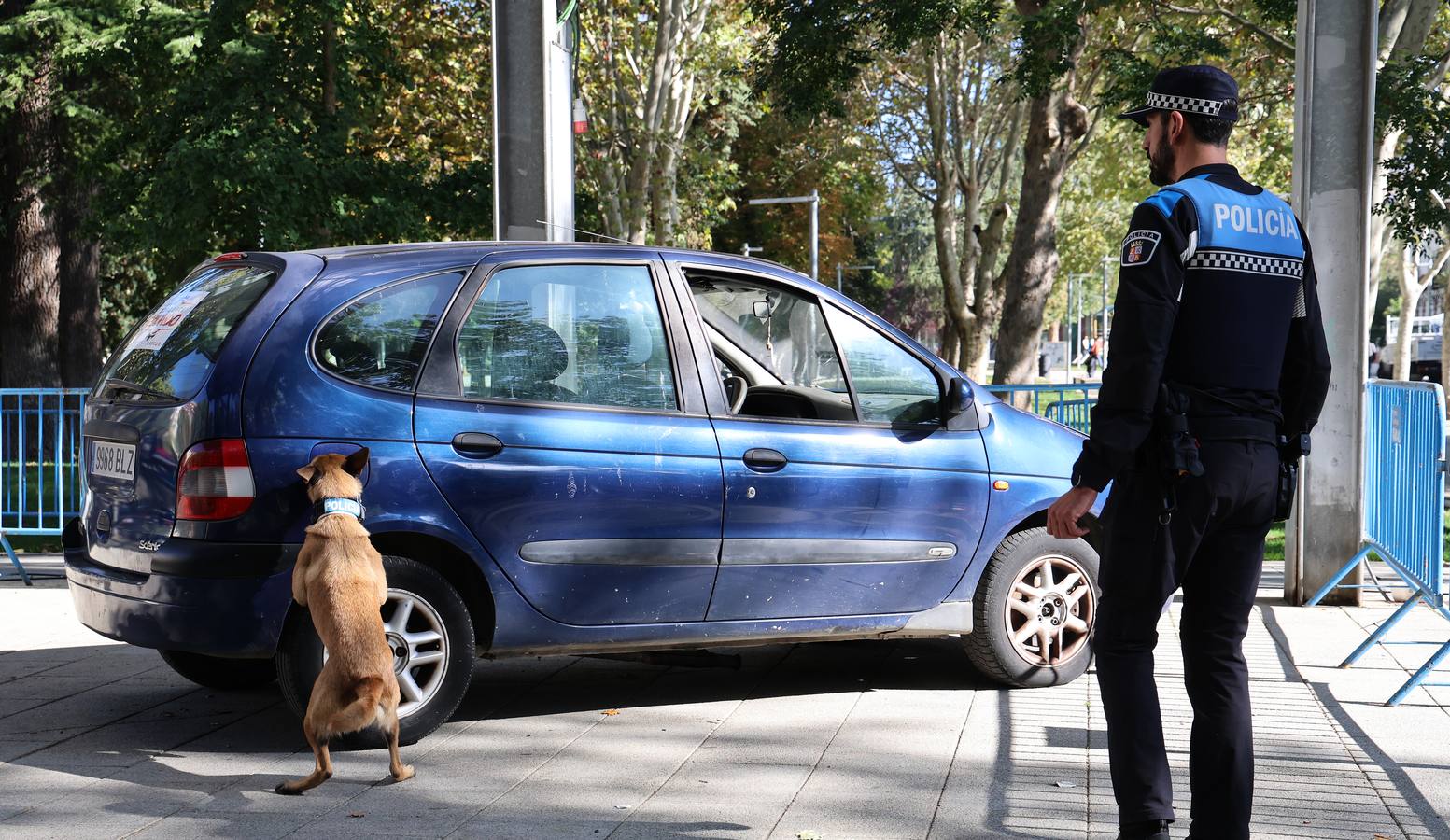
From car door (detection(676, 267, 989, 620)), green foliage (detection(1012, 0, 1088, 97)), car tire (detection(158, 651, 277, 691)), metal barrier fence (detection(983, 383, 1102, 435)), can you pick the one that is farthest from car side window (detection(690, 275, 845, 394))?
green foliage (detection(1012, 0, 1088, 97))

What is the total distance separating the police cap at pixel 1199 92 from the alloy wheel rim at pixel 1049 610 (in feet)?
9.11

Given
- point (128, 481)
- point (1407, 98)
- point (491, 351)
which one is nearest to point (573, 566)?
point (491, 351)

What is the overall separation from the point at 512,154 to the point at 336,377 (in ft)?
12.1

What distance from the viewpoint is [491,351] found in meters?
5.38

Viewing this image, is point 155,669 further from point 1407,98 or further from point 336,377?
point 1407,98

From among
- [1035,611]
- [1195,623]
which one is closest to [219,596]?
[1195,623]

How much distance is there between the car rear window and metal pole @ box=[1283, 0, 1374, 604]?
18.8ft

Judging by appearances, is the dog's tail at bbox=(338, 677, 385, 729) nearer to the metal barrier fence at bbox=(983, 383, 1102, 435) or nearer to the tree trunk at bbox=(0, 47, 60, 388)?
the metal barrier fence at bbox=(983, 383, 1102, 435)

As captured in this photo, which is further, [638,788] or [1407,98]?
[1407,98]

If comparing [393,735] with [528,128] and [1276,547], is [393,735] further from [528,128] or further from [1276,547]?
[1276,547]

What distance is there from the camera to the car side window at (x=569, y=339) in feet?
17.6

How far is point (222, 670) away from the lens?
6.12 m

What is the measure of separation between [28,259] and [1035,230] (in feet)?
46.0

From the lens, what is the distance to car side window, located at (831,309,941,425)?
19.9 feet
